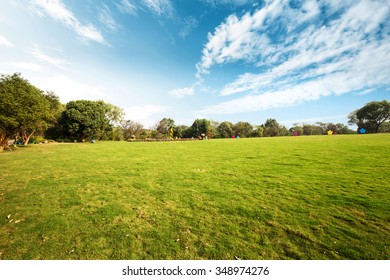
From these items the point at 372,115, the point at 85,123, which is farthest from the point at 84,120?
the point at 372,115

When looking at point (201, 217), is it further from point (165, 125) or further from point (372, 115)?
point (372, 115)

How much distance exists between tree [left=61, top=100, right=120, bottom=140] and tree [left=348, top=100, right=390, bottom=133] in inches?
3531

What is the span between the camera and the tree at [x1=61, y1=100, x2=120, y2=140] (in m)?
39.9

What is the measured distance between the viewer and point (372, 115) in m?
61.7

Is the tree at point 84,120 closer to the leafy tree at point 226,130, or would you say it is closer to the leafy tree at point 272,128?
the leafy tree at point 226,130

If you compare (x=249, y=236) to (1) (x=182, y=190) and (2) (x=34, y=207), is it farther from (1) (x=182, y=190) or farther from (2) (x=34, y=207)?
(2) (x=34, y=207)

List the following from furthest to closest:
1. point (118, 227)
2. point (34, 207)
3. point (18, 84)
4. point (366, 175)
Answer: point (18, 84)
point (366, 175)
point (34, 207)
point (118, 227)

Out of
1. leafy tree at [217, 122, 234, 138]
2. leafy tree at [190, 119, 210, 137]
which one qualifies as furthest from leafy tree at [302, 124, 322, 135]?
leafy tree at [190, 119, 210, 137]

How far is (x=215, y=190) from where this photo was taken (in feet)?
21.1

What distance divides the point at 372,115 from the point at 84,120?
310ft

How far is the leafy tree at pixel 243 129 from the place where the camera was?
8019 centimetres
